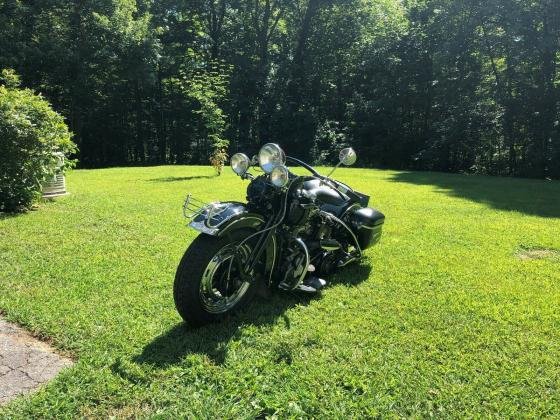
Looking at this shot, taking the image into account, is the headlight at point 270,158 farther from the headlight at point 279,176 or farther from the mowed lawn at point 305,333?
the mowed lawn at point 305,333

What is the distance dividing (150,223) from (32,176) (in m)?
2.01

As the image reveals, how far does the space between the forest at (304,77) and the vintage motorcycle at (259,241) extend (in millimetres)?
8976

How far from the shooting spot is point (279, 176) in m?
3.05

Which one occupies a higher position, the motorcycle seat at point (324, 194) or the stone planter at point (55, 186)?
the motorcycle seat at point (324, 194)

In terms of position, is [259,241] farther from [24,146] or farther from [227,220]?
[24,146]

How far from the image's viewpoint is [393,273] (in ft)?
14.0

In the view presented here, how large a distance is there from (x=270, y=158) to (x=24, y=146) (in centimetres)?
480

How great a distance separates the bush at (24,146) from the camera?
629 centimetres

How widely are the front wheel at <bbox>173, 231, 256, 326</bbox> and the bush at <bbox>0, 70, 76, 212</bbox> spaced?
183 inches

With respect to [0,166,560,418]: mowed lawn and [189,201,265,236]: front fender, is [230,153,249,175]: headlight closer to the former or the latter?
[189,201,265,236]: front fender

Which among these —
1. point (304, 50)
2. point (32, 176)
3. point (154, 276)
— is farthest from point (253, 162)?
point (304, 50)

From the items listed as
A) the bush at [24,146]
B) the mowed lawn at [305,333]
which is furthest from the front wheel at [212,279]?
the bush at [24,146]

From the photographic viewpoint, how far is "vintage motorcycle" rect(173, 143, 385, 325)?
9.50 feet

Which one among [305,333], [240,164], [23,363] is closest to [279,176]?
[240,164]
